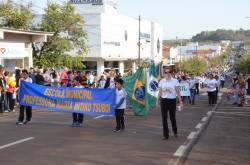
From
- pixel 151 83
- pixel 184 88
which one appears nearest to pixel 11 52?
pixel 184 88

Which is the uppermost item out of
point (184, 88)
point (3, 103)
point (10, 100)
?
point (184, 88)

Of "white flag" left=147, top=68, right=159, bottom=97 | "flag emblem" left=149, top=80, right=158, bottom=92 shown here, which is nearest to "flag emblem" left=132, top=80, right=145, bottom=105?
"white flag" left=147, top=68, right=159, bottom=97

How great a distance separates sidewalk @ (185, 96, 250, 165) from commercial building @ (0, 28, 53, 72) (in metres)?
13.9

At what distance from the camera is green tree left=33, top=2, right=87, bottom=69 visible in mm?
41031

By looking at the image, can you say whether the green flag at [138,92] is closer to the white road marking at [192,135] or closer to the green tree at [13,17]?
the white road marking at [192,135]

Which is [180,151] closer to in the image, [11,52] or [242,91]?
[242,91]

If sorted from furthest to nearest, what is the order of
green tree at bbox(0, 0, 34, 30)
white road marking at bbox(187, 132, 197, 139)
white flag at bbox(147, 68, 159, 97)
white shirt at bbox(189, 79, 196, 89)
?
green tree at bbox(0, 0, 34, 30), white shirt at bbox(189, 79, 196, 89), white flag at bbox(147, 68, 159, 97), white road marking at bbox(187, 132, 197, 139)

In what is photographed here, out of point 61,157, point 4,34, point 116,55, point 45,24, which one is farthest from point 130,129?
point 116,55

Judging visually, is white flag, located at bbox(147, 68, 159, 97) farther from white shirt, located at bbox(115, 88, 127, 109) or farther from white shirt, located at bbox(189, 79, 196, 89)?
white shirt, located at bbox(189, 79, 196, 89)

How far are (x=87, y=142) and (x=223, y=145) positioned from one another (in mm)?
3084

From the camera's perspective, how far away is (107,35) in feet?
218

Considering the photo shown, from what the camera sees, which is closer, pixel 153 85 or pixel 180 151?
pixel 180 151

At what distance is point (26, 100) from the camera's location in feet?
51.5

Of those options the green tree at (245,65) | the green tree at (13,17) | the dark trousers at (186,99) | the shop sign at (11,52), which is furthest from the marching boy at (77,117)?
the green tree at (245,65)
